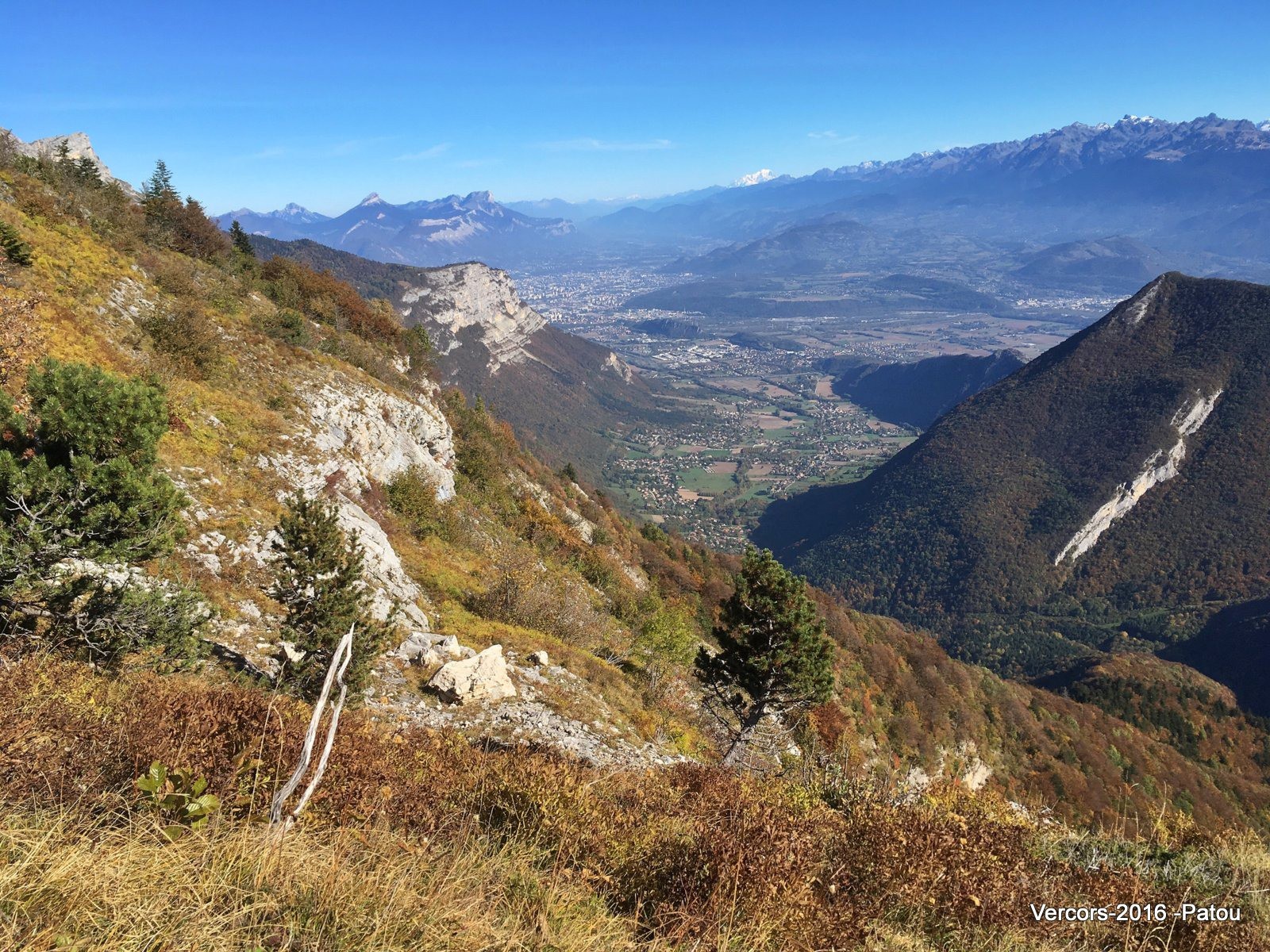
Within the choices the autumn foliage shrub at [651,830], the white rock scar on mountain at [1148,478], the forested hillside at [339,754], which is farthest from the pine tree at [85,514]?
the white rock scar on mountain at [1148,478]

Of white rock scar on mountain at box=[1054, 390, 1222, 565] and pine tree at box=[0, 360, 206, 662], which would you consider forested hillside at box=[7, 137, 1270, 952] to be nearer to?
pine tree at box=[0, 360, 206, 662]

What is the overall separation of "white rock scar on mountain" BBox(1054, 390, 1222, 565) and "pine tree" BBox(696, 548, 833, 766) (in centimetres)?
13400

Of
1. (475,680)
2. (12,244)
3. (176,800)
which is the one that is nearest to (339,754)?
(176,800)

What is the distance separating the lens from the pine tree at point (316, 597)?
448 inches

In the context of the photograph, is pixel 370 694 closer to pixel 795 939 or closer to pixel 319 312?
pixel 795 939

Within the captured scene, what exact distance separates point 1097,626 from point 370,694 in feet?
427

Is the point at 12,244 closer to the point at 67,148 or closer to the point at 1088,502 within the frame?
the point at 67,148

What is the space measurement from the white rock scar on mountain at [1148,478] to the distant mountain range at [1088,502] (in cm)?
39

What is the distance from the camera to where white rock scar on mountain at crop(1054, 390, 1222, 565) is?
123688 mm

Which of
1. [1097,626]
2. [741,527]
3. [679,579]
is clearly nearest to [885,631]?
[679,579]

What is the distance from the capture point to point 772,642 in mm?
16453

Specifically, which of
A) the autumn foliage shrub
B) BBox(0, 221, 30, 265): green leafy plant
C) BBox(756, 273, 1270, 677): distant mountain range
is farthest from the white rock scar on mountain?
BBox(0, 221, 30, 265): green leafy plant

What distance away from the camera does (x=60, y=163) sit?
35.1 metres

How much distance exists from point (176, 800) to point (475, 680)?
11.8 meters
